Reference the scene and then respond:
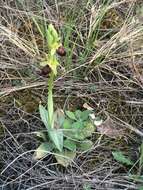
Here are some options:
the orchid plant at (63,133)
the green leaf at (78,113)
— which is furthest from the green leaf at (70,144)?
the green leaf at (78,113)

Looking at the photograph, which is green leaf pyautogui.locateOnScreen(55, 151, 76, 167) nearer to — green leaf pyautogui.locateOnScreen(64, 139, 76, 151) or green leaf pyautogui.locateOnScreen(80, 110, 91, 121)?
green leaf pyautogui.locateOnScreen(64, 139, 76, 151)

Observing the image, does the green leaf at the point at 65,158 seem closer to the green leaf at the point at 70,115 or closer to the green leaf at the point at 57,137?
the green leaf at the point at 57,137

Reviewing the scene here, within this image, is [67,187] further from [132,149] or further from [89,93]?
[89,93]

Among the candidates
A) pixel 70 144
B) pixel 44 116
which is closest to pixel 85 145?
pixel 70 144

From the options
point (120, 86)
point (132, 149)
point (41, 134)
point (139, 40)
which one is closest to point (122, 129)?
point (132, 149)

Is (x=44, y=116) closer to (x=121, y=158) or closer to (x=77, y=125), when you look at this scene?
(x=77, y=125)

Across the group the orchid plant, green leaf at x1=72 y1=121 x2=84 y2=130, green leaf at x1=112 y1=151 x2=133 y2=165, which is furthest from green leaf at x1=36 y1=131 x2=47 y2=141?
green leaf at x1=112 y1=151 x2=133 y2=165

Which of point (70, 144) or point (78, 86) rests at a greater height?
point (78, 86)
